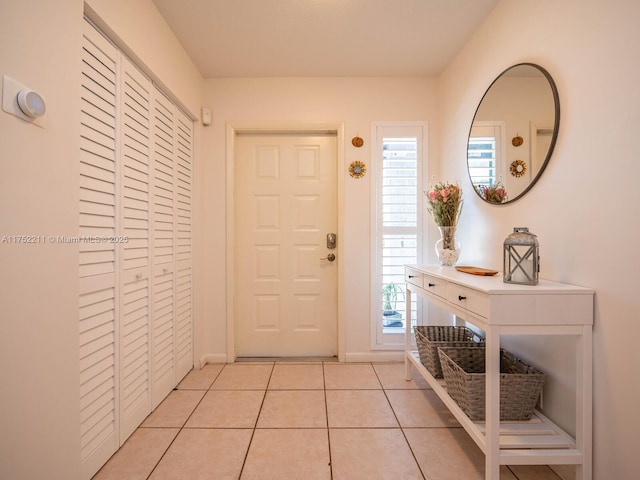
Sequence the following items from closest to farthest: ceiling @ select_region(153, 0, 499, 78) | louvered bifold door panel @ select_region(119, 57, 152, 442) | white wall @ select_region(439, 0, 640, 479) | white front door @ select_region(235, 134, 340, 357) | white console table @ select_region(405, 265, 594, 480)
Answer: white wall @ select_region(439, 0, 640, 479)
white console table @ select_region(405, 265, 594, 480)
louvered bifold door panel @ select_region(119, 57, 152, 442)
ceiling @ select_region(153, 0, 499, 78)
white front door @ select_region(235, 134, 340, 357)

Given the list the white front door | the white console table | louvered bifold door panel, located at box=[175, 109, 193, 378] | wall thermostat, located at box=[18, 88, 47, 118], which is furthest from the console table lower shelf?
wall thermostat, located at box=[18, 88, 47, 118]

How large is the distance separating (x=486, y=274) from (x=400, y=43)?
1.70 meters

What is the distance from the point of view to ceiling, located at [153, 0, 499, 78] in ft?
5.78

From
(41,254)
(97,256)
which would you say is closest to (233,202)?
(97,256)

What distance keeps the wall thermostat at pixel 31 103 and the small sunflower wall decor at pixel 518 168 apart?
2026mm

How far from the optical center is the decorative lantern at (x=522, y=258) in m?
1.24

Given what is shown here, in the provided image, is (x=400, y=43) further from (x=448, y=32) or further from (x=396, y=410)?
(x=396, y=410)

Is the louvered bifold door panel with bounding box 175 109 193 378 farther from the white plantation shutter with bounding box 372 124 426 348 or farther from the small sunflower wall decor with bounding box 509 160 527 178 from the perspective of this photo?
the small sunflower wall decor with bounding box 509 160 527 178

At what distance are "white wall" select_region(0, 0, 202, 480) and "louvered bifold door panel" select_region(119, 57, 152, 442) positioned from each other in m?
0.37

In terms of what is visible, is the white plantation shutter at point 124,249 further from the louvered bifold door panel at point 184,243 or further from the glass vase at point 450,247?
the glass vase at point 450,247

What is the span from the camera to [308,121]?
250 cm

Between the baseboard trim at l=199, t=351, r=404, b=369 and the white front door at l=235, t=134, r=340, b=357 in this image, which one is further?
the white front door at l=235, t=134, r=340, b=357

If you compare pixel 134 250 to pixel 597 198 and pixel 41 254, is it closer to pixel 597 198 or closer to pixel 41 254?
pixel 41 254

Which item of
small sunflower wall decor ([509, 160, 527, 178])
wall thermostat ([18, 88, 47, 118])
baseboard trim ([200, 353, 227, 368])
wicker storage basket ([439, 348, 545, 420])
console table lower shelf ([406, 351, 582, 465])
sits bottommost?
baseboard trim ([200, 353, 227, 368])
